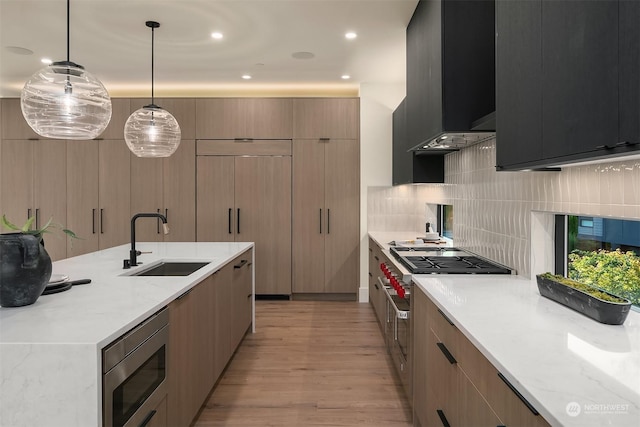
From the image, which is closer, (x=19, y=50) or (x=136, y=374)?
(x=136, y=374)

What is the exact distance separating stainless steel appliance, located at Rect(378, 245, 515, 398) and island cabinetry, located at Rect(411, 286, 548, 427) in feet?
0.50

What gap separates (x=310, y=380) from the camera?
299 centimetres

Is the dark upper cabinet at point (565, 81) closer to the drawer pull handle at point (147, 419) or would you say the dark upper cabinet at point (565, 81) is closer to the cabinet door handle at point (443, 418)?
the cabinet door handle at point (443, 418)

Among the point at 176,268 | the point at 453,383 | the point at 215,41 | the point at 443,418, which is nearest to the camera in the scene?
the point at 453,383

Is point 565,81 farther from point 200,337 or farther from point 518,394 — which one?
point 200,337

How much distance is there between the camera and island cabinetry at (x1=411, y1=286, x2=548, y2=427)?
1.08 metres

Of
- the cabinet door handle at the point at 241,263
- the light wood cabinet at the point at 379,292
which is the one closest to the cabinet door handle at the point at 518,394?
the light wood cabinet at the point at 379,292

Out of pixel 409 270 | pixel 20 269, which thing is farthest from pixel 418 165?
pixel 20 269

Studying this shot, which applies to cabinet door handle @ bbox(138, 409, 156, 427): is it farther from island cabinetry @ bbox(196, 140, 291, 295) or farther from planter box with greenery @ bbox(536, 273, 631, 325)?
island cabinetry @ bbox(196, 140, 291, 295)

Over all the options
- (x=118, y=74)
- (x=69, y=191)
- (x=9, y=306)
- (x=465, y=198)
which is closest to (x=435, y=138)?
(x=465, y=198)

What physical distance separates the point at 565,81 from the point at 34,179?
6069 mm

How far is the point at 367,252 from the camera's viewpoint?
534 cm

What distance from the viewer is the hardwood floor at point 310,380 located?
8.20 feet

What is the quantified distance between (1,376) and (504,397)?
4.62 ft
